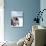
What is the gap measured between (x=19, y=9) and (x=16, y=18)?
0.37 meters

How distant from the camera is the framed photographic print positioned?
5.14 metres

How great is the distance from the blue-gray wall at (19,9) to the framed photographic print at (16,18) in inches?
4.6

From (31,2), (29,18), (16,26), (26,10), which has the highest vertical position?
(31,2)

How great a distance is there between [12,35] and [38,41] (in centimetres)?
263

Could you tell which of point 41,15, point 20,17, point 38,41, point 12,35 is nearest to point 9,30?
point 12,35

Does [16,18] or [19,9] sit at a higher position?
[19,9]

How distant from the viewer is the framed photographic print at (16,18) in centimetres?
514

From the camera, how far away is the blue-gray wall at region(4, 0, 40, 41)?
509 cm

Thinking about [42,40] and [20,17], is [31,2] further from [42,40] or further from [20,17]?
[42,40]

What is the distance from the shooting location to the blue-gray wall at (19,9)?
16.7 ft

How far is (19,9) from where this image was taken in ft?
16.9

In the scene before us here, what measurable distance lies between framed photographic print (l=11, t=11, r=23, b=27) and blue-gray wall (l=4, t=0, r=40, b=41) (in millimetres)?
117

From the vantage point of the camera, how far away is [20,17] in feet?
17.0

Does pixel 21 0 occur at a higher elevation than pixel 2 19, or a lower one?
higher
